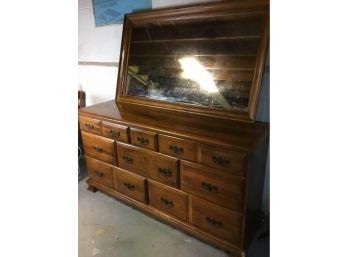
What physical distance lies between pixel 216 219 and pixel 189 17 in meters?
1.36

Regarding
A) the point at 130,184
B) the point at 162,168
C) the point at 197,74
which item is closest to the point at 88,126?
the point at 130,184

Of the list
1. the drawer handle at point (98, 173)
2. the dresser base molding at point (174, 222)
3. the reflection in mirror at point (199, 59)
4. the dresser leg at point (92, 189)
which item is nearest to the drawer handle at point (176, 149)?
the reflection in mirror at point (199, 59)

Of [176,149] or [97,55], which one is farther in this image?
[97,55]

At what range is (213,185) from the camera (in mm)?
1399

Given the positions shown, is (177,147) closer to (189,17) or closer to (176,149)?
(176,149)

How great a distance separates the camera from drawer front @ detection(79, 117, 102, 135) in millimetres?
1859

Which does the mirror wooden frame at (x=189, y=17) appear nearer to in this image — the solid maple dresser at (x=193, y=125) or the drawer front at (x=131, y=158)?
the solid maple dresser at (x=193, y=125)

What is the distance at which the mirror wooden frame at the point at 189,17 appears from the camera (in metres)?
1.42

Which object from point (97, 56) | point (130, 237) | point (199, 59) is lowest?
point (130, 237)

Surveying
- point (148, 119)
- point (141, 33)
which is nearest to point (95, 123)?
point (148, 119)
